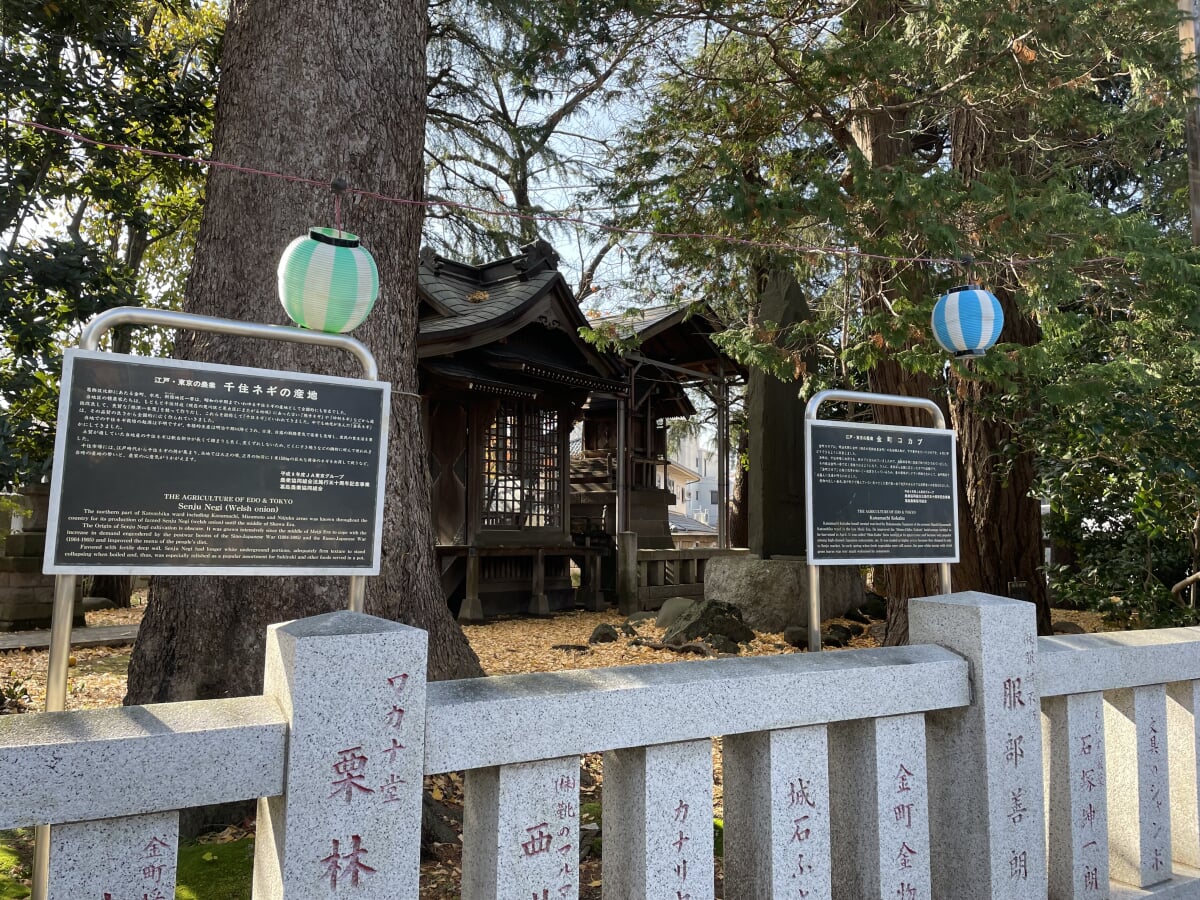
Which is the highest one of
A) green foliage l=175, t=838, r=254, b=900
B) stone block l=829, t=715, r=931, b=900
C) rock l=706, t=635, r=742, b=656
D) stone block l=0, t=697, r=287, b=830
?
stone block l=0, t=697, r=287, b=830

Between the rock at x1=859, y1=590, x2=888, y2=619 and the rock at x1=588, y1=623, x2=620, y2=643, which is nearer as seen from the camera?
the rock at x1=588, y1=623, x2=620, y2=643

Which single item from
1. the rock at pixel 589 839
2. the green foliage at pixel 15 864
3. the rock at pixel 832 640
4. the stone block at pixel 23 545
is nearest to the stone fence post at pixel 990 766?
the rock at pixel 589 839

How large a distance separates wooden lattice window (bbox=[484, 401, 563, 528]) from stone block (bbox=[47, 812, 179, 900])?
1027 cm

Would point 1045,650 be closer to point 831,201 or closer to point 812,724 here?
point 812,724

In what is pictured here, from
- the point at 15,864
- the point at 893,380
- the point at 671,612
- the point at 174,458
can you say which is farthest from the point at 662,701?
the point at 671,612

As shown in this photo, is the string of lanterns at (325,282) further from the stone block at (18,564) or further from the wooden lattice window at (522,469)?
the stone block at (18,564)

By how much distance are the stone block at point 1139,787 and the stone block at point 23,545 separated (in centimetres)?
1130

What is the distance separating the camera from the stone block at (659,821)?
2.09 m

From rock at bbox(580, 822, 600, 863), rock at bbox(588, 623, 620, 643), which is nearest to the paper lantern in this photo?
rock at bbox(580, 822, 600, 863)

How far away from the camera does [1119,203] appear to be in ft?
35.9

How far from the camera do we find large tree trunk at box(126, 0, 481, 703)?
372 centimetres

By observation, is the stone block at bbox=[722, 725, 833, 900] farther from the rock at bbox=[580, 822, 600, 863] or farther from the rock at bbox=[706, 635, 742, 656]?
the rock at bbox=[706, 635, 742, 656]

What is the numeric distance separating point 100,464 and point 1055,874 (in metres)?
3.52

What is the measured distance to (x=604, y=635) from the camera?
31.6 ft
